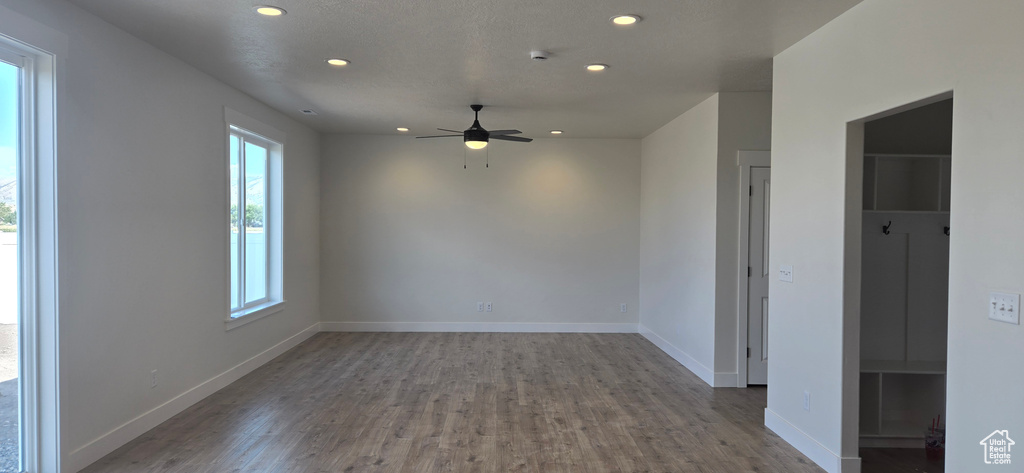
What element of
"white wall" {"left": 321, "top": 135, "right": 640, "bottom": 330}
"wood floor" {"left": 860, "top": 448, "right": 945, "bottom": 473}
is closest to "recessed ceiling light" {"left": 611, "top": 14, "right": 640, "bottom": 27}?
"wood floor" {"left": 860, "top": 448, "right": 945, "bottom": 473}

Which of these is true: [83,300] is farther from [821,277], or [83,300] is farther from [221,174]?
[821,277]

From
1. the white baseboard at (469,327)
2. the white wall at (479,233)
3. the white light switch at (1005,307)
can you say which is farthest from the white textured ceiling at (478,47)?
the white baseboard at (469,327)

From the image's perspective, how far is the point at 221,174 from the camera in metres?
5.05

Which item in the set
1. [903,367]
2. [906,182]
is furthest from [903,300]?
[906,182]

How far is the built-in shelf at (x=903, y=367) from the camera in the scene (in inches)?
144

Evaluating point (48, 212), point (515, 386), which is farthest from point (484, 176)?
point (48, 212)

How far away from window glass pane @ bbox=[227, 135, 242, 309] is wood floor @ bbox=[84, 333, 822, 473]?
0.83m

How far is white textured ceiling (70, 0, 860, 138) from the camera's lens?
3238 mm

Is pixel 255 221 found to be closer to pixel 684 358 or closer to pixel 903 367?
pixel 684 358

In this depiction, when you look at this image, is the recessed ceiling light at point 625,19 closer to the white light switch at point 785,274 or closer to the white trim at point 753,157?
the white light switch at point 785,274

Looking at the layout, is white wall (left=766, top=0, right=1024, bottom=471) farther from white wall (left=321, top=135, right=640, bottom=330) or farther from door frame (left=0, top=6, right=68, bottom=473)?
door frame (left=0, top=6, right=68, bottom=473)

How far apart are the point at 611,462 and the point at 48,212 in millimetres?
3369

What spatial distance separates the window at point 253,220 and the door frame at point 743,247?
14.9 ft

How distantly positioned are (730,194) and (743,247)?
49 cm
